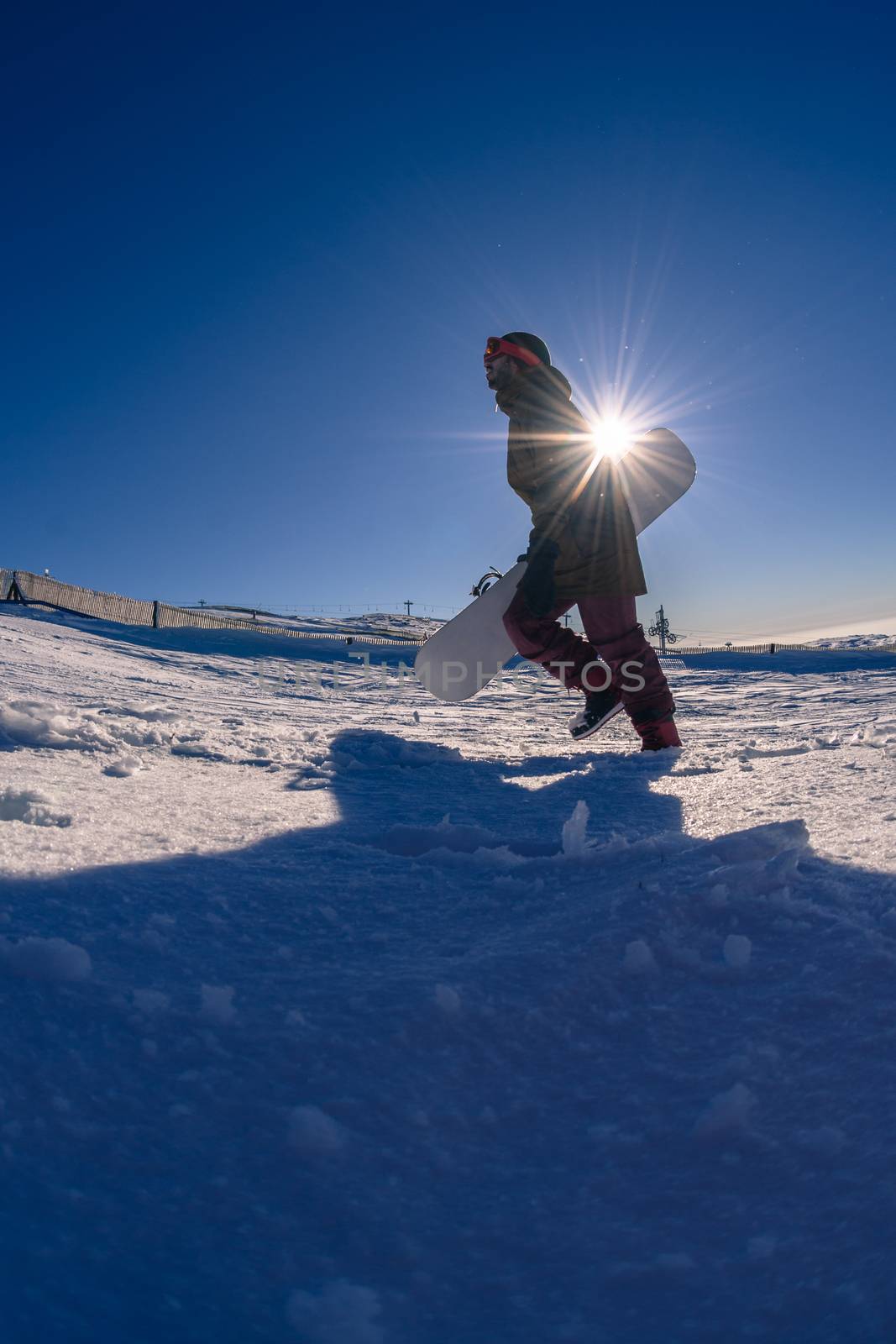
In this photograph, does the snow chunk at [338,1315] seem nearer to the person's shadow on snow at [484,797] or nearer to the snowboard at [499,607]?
the person's shadow on snow at [484,797]

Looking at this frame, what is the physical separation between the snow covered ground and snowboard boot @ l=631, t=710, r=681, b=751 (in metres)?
1.37

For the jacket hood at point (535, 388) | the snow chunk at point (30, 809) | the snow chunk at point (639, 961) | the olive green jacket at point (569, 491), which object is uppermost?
the jacket hood at point (535, 388)

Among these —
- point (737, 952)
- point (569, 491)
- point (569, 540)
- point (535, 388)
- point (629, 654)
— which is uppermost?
point (535, 388)

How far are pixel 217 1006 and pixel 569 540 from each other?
2.53 meters

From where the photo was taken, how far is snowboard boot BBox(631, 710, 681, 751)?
3.05 m

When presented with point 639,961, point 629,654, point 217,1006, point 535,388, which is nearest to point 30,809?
point 217,1006

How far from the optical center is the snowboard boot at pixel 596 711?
3.26 meters

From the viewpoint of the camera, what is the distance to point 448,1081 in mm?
747

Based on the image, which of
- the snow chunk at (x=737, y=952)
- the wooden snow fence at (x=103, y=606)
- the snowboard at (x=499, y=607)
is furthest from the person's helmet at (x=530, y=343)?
the wooden snow fence at (x=103, y=606)

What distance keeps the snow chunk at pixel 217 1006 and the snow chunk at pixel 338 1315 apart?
0.34m

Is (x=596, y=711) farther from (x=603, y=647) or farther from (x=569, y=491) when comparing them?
(x=569, y=491)

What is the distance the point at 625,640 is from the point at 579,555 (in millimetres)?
406

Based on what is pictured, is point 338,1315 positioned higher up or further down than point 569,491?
further down

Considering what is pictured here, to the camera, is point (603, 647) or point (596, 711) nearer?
point (603, 647)
